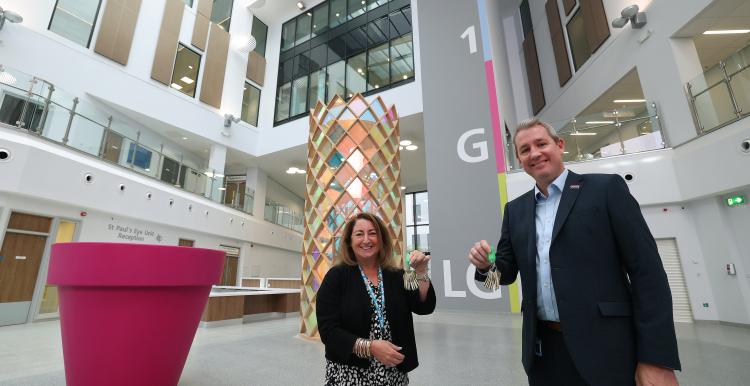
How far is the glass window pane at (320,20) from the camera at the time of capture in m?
14.8

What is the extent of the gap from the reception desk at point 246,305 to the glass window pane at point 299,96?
8.22 metres

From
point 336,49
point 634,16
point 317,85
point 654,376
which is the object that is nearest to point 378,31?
point 336,49

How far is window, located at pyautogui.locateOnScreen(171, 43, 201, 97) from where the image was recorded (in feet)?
37.9

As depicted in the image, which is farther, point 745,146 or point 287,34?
point 287,34

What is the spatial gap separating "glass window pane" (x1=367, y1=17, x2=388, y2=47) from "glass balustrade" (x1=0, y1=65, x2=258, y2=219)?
26.7 ft

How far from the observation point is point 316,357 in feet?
11.7

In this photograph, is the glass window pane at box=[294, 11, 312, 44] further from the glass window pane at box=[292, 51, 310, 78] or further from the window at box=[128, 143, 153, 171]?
the window at box=[128, 143, 153, 171]

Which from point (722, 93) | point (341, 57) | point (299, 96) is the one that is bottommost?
point (722, 93)

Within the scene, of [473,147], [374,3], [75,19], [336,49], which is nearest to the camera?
[473,147]

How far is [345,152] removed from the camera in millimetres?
4598

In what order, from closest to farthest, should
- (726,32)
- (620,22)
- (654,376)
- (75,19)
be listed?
(654,376), (726,32), (620,22), (75,19)

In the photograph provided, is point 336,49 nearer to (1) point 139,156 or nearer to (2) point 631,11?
(1) point 139,156

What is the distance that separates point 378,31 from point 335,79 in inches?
100

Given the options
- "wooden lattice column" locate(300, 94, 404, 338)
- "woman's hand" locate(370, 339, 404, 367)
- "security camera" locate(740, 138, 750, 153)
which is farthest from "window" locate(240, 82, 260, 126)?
"security camera" locate(740, 138, 750, 153)
